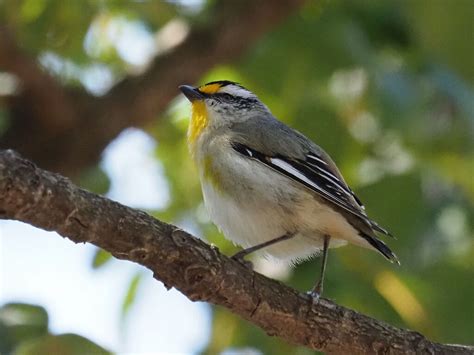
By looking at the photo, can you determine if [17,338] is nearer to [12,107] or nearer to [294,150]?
[294,150]

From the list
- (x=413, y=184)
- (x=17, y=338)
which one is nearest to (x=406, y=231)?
(x=413, y=184)

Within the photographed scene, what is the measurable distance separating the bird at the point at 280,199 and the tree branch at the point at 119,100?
5.54 feet

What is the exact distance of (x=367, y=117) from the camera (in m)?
6.41

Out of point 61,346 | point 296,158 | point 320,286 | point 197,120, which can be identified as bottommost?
point 61,346

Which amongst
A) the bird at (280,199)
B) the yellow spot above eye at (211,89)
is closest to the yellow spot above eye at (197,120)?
the yellow spot above eye at (211,89)

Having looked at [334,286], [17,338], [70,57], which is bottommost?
[17,338]

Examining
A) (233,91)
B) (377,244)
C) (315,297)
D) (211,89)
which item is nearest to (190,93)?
(211,89)

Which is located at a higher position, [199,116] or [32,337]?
[199,116]

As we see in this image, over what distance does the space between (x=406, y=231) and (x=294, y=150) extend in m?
0.96

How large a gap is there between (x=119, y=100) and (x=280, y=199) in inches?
94.6

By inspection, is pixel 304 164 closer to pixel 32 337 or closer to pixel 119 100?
pixel 32 337

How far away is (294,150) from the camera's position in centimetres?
480

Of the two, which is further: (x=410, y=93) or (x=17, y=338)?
(x=410, y=93)

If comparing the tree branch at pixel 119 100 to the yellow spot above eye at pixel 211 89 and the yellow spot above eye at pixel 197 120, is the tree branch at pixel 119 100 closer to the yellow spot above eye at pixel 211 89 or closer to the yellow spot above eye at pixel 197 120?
the yellow spot above eye at pixel 211 89
